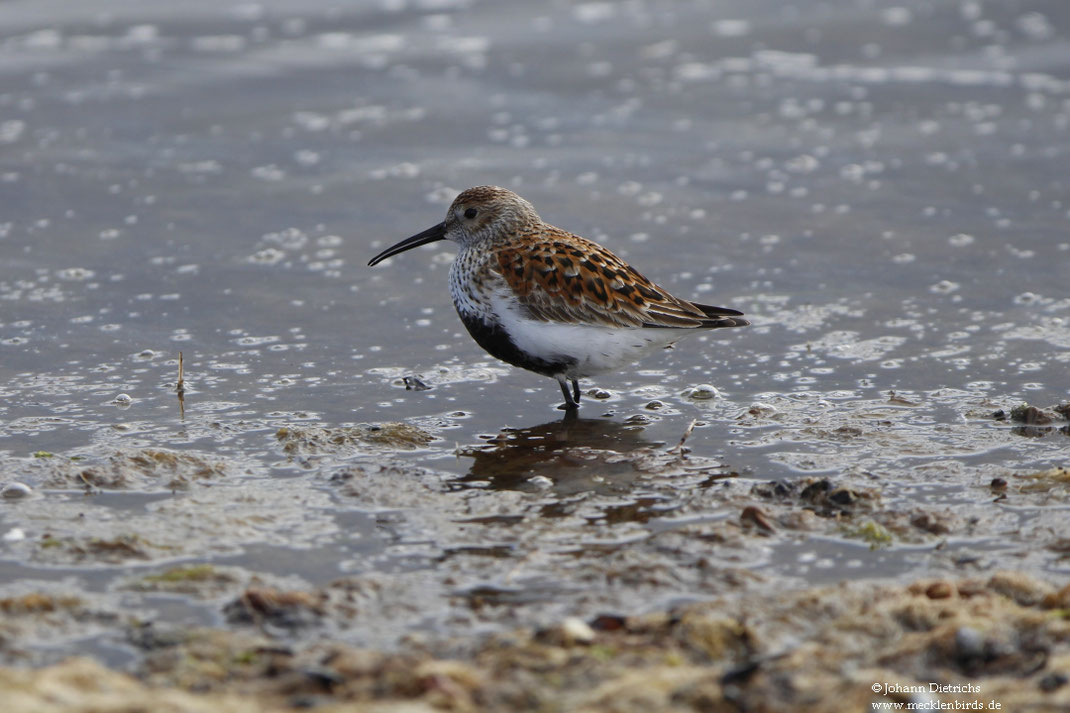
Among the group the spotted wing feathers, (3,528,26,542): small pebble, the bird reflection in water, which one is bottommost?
the bird reflection in water

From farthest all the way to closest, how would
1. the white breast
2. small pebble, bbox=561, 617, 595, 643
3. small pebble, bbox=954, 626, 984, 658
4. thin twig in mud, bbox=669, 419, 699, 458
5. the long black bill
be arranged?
1. the long black bill
2. the white breast
3. thin twig in mud, bbox=669, 419, 699, 458
4. small pebble, bbox=561, 617, 595, 643
5. small pebble, bbox=954, 626, 984, 658

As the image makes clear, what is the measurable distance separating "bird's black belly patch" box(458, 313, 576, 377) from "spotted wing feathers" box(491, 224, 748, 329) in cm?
21

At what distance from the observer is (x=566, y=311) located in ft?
23.9

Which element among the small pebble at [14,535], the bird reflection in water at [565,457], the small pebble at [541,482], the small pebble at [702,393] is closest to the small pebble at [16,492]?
the small pebble at [14,535]

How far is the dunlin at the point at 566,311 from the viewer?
7266 millimetres

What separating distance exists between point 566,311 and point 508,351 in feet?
1.28

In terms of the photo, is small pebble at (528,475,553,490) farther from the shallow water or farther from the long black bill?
the long black bill

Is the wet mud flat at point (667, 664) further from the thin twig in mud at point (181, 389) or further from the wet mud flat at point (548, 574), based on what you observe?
the thin twig in mud at point (181, 389)

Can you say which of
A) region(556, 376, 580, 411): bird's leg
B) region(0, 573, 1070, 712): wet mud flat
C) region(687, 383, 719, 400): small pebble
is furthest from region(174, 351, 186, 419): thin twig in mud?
region(687, 383, 719, 400): small pebble

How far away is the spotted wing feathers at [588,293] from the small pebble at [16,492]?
272 cm

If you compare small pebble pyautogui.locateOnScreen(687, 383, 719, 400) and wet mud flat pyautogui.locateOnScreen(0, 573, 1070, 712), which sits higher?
wet mud flat pyautogui.locateOnScreen(0, 573, 1070, 712)

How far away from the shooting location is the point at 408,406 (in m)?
7.57

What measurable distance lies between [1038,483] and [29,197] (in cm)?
788

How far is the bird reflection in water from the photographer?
6414 millimetres
